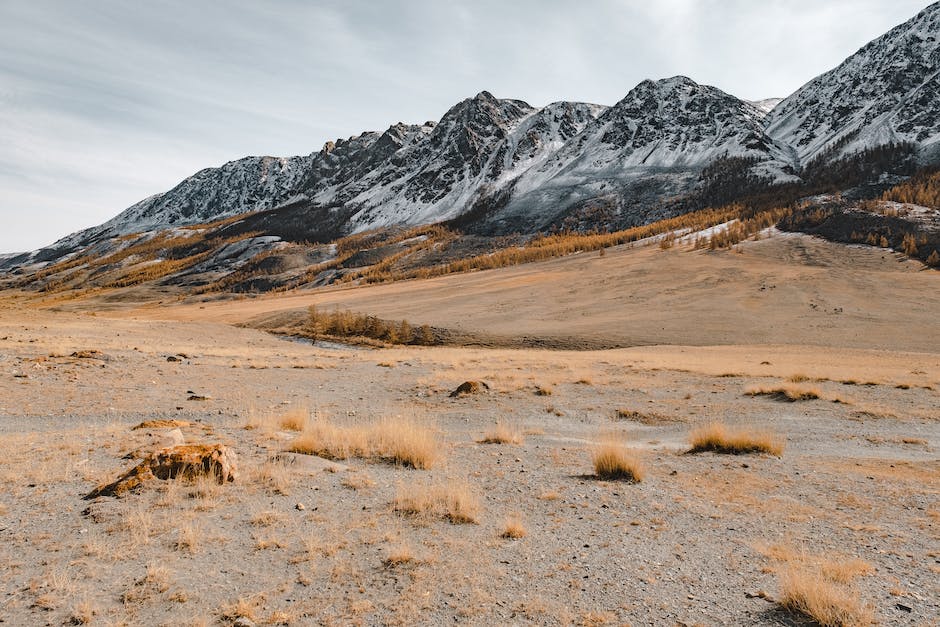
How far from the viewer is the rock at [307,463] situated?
910 cm

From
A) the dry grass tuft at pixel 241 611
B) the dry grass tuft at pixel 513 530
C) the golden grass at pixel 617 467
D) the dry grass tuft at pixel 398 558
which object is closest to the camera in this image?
the dry grass tuft at pixel 241 611

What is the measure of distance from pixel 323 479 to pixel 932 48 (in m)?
264

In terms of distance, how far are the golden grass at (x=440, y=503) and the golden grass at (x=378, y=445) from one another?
6.50 ft

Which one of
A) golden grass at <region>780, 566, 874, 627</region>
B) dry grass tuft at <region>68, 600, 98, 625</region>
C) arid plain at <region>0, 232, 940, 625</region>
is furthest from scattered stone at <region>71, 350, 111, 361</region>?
golden grass at <region>780, 566, 874, 627</region>

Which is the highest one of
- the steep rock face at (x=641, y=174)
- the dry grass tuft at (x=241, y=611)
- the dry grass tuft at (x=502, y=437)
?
the steep rock face at (x=641, y=174)

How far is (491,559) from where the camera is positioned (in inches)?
239

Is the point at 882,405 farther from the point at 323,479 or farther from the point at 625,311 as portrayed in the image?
the point at 625,311

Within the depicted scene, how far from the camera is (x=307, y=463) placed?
9.54 meters

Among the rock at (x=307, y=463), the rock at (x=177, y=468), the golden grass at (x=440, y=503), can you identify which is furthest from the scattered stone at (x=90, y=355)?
the golden grass at (x=440, y=503)

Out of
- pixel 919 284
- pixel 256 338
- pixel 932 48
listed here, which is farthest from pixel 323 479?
pixel 932 48

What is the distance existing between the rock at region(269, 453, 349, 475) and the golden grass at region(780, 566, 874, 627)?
6998 millimetres

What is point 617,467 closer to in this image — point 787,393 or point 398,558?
point 398,558

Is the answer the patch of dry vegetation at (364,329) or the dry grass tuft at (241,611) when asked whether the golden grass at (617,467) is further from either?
the patch of dry vegetation at (364,329)

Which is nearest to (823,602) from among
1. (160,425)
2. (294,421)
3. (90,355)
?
(294,421)
